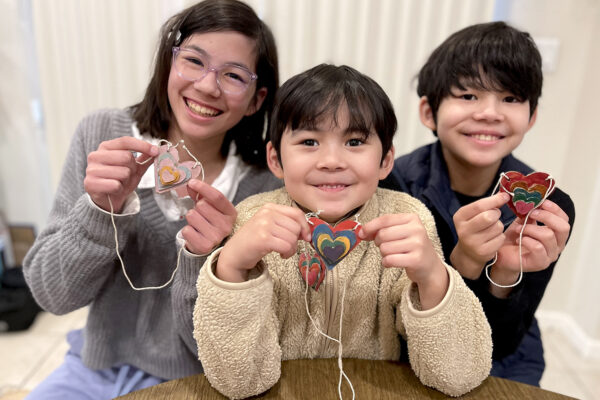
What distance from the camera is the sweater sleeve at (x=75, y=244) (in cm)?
104

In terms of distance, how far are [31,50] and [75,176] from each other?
4.97 ft

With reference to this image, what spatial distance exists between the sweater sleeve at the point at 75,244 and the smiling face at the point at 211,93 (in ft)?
0.88

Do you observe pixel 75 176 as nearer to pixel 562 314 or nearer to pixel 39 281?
pixel 39 281

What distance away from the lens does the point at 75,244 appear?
105 cm

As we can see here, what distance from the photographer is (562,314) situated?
2.48 meters

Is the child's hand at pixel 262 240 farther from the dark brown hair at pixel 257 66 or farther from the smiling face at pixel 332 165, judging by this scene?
the dark brown hair at pixel 257 66

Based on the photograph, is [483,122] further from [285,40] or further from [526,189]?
[285,40]

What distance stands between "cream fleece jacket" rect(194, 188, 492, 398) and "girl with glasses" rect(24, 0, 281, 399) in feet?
0.61

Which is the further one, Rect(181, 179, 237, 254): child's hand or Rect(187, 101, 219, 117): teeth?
Rect(187, 101, 219, 117): teeth

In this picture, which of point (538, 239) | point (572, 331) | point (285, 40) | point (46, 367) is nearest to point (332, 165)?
point (538, 239)

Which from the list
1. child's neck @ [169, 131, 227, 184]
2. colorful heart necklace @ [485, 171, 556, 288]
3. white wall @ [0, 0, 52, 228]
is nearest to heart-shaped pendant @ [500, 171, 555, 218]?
colorful heart necklace @ [485, 171, 556, 288]

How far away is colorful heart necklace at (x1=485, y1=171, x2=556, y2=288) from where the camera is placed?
92 centimetres

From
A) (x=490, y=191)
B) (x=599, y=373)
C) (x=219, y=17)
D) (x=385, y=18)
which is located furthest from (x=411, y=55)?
(x=599, y=373)

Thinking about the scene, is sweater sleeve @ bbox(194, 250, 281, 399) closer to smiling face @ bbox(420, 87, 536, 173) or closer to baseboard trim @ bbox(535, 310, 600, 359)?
smiling face @ bbox(420, 87, 536, 173)
